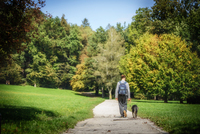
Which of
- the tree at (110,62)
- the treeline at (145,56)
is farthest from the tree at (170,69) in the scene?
the tree at (110,62)

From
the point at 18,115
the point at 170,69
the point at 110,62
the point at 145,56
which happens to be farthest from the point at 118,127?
the point at 110,62

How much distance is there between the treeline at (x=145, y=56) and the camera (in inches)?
1060

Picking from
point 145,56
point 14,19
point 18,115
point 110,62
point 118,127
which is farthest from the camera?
point 110,62

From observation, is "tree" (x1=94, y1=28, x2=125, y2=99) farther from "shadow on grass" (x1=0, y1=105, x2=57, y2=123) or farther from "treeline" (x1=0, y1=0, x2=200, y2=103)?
"shadow on grass" (x1=0, y1=105, x2=57, y2=123)

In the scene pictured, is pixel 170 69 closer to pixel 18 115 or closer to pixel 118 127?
pixel 118 127

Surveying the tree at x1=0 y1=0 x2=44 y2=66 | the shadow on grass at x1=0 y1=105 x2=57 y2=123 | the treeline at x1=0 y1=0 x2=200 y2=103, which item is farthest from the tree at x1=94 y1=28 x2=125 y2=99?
the tree at x1=0 y1=0 x2=44 y2=66

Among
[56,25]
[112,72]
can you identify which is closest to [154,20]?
[112,72]

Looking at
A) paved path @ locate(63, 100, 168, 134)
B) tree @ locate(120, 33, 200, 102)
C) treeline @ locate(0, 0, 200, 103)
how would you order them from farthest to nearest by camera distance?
1. treeline @ locate(0, 0, 200, 103)
2. tree @ locate(120, 33, 200, 102)
3. paved path @ locate(63, 100, 168, 134)

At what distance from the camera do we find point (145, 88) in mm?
30016

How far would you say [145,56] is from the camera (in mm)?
29453

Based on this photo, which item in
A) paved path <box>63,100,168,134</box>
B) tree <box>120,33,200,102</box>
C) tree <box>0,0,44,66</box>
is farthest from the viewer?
tree <box>120,33,200,102</box>

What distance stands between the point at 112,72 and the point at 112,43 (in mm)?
5943

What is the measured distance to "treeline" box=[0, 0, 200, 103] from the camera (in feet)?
88.3

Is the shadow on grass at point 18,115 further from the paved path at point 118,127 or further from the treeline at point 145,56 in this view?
the treeline at point 145,56
